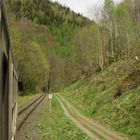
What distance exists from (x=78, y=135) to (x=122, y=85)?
11308 millimetres

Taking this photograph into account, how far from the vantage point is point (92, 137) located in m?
19.8

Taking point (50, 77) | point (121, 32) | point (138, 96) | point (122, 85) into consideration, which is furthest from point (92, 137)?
point (50, 77)

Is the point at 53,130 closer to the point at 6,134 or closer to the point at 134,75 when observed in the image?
the point at 134,75

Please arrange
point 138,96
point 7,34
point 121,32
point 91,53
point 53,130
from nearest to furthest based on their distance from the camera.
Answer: point 7,34
point 53,130
point 138,96
point 121,32
point 91,53

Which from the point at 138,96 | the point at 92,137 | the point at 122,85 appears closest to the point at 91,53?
the point at 122,85

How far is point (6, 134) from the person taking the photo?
22.3ft

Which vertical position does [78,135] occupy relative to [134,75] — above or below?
below

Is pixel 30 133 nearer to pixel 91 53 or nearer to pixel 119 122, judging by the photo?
pixel 119 122

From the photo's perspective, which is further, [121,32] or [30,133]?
[121,32]

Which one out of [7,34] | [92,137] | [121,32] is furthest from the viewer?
[121,32]

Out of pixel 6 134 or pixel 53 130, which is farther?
pixel 53 130

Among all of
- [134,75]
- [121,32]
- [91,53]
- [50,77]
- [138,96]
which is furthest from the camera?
[50,77]

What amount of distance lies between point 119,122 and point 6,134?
55.2ft

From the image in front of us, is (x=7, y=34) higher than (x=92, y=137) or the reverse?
higher
